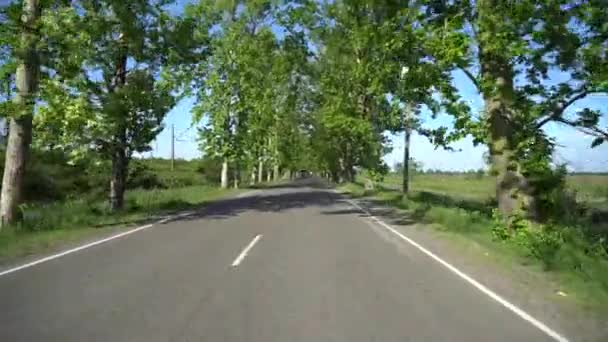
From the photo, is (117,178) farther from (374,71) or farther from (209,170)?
(209,170)

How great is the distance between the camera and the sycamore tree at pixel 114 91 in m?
20.3

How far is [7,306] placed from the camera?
26.5 feet

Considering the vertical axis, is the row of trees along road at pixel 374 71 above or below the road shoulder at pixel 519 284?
above

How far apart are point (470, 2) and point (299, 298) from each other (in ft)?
37.2

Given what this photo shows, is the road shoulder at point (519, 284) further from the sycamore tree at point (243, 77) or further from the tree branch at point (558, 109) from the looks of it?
the sycamore tree at point (243, 77)

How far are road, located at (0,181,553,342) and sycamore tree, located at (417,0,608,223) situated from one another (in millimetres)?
4515

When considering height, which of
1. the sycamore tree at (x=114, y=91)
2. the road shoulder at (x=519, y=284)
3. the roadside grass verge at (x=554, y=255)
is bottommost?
the road shoulder at (x=519, y=284)

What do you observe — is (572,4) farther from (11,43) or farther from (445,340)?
(11,43)

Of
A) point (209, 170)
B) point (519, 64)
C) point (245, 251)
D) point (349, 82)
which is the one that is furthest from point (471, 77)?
point (209, 170)

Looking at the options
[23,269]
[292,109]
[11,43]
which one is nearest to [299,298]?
[23,269]

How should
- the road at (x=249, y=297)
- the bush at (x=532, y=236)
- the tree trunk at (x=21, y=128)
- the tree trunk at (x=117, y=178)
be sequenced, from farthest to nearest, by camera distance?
the tree trunk at (x=117, y=178)
the tree trunk at (x=21, y=128)
the bush at (x=532, y=236)
the road at (x=249, y=297)

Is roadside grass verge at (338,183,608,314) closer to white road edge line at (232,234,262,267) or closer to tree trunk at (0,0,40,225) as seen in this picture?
white road edge line at (232,234,262,267)

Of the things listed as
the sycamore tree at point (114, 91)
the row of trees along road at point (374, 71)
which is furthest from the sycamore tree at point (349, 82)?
the sycamore tree at point (114, 91)

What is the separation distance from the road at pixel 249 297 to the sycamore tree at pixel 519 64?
4515mm
